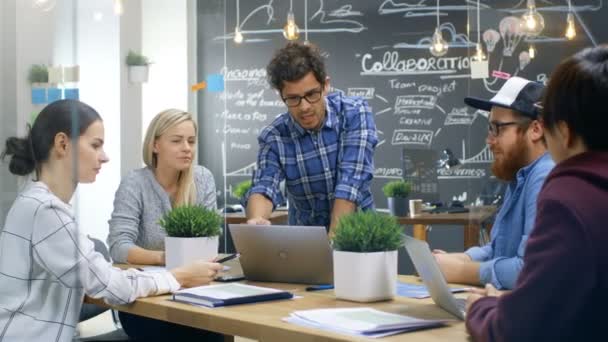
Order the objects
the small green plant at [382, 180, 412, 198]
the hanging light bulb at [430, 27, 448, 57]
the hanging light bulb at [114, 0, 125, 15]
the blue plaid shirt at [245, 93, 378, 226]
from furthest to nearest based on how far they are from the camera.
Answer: the hanging light bulb at [430, 27, 448, 57] → the small green plant at [382, 180, 412, 198] → the hanging light bulb at [114, 0, 125, 15] → the blue plaid shirt at [245, 93, 378, 226]

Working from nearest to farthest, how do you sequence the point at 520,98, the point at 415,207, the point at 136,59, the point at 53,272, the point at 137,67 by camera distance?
1. the point at 53,272
2. the point at 520,98
3. the point at 137,67
4. the point at 136,59
5. the point at 415,207

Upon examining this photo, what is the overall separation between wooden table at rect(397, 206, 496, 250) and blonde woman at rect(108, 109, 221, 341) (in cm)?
130

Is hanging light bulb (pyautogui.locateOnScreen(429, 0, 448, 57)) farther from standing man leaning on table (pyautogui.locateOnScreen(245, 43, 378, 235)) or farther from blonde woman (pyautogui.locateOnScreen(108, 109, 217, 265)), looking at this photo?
blonde woman (pyautogui.locateOnScreen(108, 109, 217, 265))

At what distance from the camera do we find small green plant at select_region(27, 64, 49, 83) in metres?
2.79

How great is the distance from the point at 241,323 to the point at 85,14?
57.7 inches

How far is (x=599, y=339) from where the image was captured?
1435 mm

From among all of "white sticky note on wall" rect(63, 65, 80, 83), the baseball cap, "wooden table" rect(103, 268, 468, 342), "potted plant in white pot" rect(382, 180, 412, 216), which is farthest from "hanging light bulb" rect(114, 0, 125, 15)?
"potted plant in white pot" rect(382, 180, 412, 216)

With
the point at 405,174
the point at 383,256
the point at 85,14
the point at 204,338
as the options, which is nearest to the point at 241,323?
the point at 383,256

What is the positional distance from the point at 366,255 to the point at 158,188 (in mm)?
1311

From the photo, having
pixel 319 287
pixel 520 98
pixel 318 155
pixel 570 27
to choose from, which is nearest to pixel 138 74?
pixel 318 155

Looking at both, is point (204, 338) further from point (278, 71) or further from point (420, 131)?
point (420, 131)

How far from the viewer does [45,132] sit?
8.22ft

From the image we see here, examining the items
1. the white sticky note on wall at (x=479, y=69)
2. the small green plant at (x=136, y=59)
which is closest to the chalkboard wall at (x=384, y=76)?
the small green plant at (x=136, y=59)

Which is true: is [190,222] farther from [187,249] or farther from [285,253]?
[285,253]
